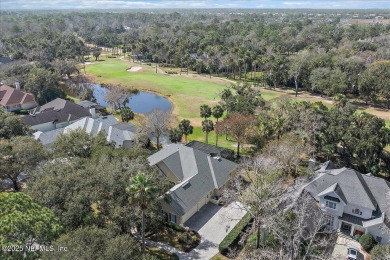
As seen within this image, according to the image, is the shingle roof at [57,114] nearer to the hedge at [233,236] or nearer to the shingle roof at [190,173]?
the shingle roof at [190,173]

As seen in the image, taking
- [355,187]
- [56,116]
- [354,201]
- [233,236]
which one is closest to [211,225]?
[233,236]

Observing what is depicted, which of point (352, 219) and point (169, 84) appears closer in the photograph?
point (352, 219)

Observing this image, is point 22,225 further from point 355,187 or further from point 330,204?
point 355,187

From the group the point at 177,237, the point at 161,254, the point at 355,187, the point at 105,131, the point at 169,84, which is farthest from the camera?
the point at 169,84

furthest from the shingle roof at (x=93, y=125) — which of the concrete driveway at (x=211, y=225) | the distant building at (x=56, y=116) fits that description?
the concrete driveway at (x=211, y=225)

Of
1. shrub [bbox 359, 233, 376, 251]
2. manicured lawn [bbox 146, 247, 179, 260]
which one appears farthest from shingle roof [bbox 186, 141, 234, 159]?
shrub [bbox 359, 233, 376, 251]

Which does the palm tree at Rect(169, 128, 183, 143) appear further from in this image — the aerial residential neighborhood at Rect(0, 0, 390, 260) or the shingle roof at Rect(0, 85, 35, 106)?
the shingle roof at Rect(0, 85, 35, 106)

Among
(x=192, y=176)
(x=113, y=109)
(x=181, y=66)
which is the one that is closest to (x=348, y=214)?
(x=192, y=176)

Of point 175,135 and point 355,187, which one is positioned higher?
point 355,187
